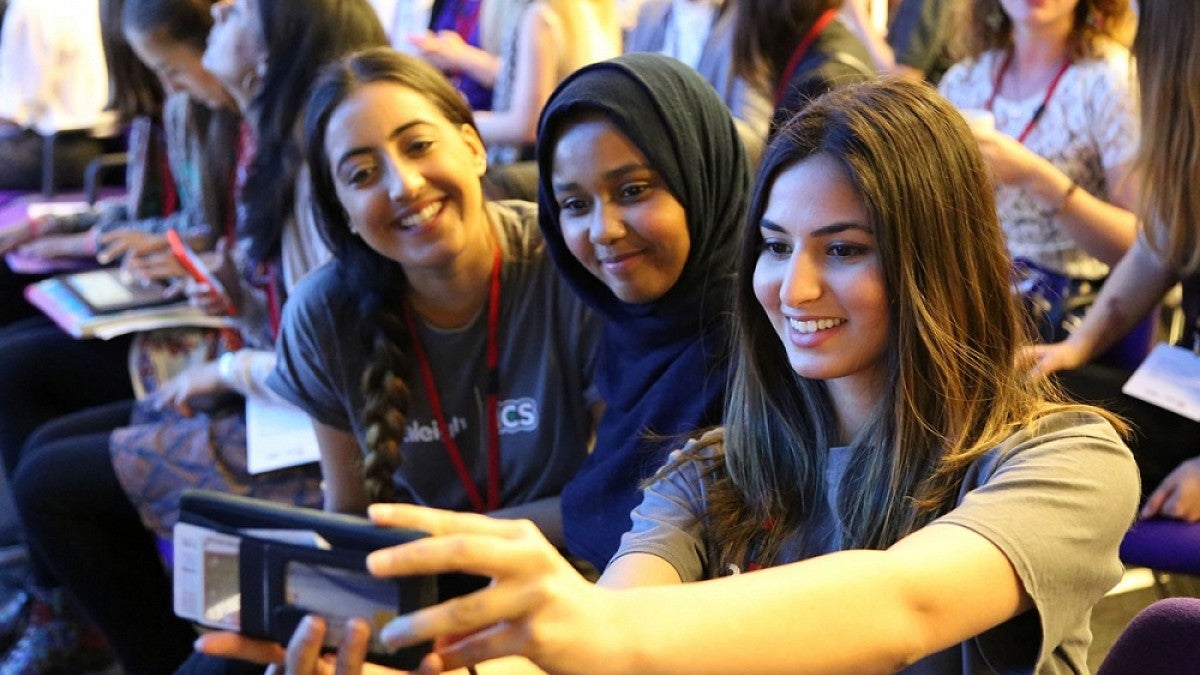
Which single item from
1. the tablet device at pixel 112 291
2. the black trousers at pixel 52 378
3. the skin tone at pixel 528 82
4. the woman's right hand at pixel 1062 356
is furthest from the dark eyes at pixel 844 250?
the black trousers at pixel 52 378

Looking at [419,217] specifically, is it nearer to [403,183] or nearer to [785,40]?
[403,183]

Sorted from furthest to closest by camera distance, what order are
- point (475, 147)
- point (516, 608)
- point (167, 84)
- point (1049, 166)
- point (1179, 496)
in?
point (167, 84), point (1049, 166), point (475, 147), point (1179, 496), point (516, 608)

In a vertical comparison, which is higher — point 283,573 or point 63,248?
point 283,573

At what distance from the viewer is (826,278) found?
41.2 inches

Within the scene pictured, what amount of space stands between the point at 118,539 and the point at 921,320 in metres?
1.76

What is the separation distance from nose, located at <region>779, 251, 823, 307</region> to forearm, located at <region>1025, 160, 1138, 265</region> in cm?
100

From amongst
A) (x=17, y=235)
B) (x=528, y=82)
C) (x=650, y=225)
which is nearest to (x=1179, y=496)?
(x=650, y=225)

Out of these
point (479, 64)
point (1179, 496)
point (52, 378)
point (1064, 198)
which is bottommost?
point (52, 378)

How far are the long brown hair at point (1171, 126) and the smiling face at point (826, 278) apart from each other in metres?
0.88

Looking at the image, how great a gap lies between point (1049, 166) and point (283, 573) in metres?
1.51

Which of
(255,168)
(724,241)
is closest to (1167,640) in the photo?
(724,241)

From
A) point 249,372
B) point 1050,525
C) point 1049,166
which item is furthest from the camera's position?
point 249,372

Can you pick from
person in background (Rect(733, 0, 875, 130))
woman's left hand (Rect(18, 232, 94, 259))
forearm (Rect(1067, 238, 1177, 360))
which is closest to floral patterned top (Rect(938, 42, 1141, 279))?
forearm (Rect(1067, 238, 1177, 360))

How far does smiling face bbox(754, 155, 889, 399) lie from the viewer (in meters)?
1.03
